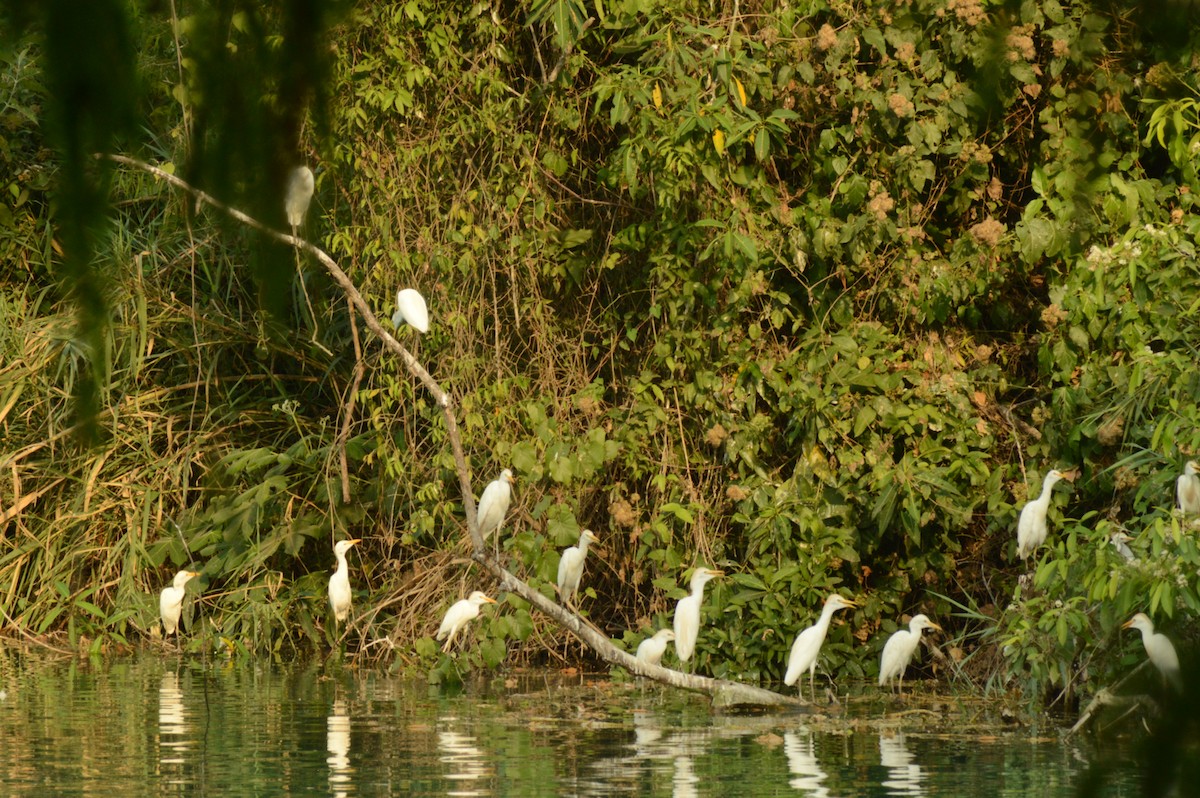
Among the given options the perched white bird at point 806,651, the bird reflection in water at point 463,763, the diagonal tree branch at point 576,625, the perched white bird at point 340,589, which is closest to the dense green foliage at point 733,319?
the perched white bird at point 340,589

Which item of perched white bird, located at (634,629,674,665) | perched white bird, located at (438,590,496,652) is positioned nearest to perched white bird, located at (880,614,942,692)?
perched white bird, located at (634,629,674,665)

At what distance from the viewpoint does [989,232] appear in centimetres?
726

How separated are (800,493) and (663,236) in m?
1.40

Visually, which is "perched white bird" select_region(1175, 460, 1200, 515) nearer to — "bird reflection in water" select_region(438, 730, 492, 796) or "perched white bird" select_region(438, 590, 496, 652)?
"bird reflection in water" select_region(438, 730, 492, 796)

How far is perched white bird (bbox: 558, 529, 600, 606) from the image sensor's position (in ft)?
24.3

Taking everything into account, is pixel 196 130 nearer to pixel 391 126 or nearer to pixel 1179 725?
pixel 1179 725

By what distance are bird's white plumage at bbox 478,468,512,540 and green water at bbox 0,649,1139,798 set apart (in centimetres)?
81

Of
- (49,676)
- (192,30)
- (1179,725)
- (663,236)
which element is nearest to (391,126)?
(663,236)

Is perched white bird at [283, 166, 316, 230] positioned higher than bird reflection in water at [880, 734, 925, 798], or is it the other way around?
perched white bird at [283, 166, 316, 230]

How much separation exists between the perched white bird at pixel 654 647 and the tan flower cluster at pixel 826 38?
278 centimetres

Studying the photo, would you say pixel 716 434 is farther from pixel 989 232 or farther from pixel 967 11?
pixel 967 11

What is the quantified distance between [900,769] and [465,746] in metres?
1.62

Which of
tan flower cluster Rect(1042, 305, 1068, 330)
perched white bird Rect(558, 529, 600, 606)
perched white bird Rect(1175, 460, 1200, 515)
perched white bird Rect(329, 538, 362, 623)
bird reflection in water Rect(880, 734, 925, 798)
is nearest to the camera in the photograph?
bird reflection in water Rect(880, 734, 925, 798)

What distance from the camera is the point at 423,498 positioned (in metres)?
8.08
